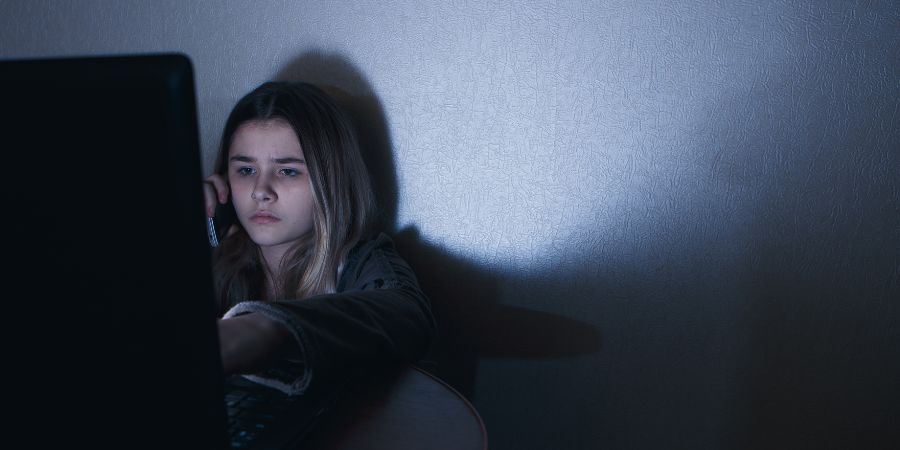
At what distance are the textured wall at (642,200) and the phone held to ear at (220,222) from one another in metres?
0.33

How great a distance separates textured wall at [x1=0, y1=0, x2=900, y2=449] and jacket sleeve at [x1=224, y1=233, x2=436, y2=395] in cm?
26

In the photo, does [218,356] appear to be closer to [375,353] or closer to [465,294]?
[375,353]

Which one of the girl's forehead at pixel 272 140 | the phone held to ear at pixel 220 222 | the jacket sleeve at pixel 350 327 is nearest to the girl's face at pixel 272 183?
the girl's forehead at pixel 272 140

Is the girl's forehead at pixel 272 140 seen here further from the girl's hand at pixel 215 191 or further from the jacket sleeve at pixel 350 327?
the jacket sleeve at pixel 350 327

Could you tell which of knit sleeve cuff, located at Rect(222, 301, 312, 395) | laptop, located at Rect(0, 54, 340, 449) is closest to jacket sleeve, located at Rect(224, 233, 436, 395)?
knit sleeve cuff, located at Rect(222, 301, 312, 395)

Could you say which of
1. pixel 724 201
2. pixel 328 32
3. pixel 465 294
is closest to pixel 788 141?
pixel 724 201

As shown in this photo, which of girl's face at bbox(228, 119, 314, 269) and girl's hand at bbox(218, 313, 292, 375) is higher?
girl's face at bbox(228, 119, 314, 269)

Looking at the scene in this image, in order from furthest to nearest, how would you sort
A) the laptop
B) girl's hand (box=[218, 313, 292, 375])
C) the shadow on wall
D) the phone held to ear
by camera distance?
the phone held to ear < the shadow on wall < girl's hand (box=[218, 313, 292, 375]) < the laptop

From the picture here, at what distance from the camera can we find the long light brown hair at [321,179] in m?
1.04

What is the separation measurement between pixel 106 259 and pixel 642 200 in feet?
2.71

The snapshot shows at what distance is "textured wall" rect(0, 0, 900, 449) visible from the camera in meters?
0.85

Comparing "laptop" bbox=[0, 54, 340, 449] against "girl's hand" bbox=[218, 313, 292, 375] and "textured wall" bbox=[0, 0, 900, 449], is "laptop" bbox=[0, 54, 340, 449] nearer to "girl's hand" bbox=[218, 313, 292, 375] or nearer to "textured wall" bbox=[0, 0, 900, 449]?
"girl's hand" bbox=[218, 313, 292, 375]

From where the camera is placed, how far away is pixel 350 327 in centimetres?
66

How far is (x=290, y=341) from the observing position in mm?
586
